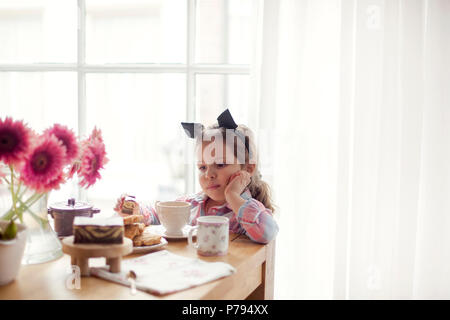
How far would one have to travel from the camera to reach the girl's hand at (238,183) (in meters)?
1.46

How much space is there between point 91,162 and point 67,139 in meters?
0.08

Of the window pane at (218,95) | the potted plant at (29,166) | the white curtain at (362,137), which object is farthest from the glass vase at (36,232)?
the window pane at (218,95)

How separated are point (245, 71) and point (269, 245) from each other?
109 centimetres

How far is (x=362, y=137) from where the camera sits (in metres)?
1.99

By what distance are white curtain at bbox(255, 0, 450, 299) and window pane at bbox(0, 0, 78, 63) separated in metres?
1.15

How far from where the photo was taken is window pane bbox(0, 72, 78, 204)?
2.49 metres

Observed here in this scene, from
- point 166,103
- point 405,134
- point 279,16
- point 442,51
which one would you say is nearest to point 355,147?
point 405,134

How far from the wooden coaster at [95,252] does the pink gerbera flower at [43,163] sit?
0.15 metres

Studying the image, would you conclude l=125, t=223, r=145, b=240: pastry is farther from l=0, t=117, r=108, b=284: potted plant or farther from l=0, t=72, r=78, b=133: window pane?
l=0, t=72, r=78, b=133: window pane

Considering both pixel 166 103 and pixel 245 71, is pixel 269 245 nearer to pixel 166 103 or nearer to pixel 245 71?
pixel 245 71

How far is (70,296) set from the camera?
2.98 ft

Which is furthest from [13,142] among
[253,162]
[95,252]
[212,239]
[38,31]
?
[38,31]

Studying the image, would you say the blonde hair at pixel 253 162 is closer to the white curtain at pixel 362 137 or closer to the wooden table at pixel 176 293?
the wooden table at pixel 176 293
